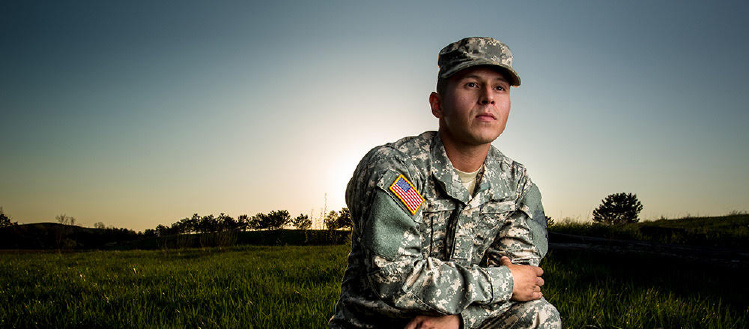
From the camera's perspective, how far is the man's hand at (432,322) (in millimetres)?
2074

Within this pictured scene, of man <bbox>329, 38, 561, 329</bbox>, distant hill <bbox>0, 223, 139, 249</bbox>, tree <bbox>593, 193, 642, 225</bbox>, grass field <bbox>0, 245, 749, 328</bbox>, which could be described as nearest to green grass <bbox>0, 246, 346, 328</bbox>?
grass field <bbox>0, 245, 749, 328</bbox>

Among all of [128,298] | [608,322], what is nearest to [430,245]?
[608,322]

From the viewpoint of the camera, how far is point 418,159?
2.42m

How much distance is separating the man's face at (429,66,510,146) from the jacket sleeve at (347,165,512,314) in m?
0.52

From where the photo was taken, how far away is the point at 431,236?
2.40 m

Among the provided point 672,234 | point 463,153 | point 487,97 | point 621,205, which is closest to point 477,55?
point 487,97

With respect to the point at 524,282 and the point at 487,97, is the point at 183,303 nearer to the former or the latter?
the point at 524,282

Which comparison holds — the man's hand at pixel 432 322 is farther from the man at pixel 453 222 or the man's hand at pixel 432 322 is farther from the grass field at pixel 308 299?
the grass field at pixel 308 299

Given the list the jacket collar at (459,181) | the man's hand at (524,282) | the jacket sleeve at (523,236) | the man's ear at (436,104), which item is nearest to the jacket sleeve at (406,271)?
the man's hand at (524,282)

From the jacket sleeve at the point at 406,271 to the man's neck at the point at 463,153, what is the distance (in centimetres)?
52

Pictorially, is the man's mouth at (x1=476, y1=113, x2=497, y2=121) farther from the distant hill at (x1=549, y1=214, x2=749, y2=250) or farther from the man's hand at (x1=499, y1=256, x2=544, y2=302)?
the distant hill at (x1=549, y1=214, x2=749, y2=250)

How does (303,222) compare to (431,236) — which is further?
(303,222)

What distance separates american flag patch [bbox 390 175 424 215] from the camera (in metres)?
2.10

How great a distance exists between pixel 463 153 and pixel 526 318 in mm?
950
